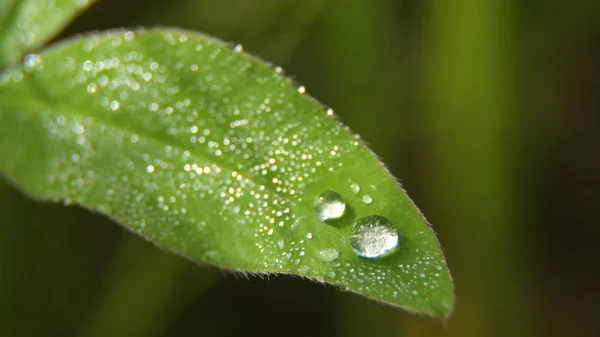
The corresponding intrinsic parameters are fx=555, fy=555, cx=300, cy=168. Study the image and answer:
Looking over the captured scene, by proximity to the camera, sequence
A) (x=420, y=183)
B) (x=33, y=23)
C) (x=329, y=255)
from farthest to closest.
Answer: (x=420, y=183)
(x=33, y=23)
(x=329, y=255)

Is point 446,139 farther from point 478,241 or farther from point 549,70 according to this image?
point 549,70

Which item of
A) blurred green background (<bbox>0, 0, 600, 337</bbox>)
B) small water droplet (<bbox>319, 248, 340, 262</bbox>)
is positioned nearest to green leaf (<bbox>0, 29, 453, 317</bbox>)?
small water droplet (<bbox>319, 248, 340, 262</bbox>)

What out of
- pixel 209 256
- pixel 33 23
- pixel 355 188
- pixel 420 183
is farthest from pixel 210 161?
pixel 420 183

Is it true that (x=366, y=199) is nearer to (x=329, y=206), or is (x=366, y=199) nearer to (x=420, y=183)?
(x=329, y=206)

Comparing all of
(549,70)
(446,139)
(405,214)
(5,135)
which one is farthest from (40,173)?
(549,70)

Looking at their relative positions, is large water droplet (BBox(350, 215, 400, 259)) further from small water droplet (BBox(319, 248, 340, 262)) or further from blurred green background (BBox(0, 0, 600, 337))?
blurred green background (BBox(0, 0, 600, 337))

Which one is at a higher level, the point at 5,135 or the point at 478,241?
the point at 5,135

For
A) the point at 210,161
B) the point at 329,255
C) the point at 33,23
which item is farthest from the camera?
the point at 33,23
